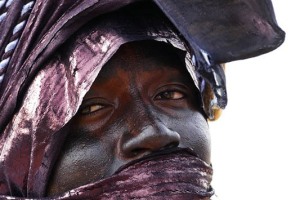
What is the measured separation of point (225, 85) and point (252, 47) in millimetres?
188

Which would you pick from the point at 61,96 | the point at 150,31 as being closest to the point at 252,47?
the point at 150,31

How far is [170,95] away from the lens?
271 cm

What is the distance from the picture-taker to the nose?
2.50 meters

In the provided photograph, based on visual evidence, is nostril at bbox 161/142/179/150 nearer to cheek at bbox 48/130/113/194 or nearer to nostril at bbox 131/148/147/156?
nostril at bbox 131/148/147/156

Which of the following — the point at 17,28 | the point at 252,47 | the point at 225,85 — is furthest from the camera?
the point at 17,28

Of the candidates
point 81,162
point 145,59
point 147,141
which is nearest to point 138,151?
point 147,141

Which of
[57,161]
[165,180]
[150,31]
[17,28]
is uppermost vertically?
[17,28]

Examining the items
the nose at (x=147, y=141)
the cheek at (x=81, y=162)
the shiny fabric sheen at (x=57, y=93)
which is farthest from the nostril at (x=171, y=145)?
the shiny fabric sheen at (x=57, y=93)

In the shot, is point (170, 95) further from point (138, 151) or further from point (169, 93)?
point (138, 151)

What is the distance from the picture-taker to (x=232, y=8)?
2.32 m

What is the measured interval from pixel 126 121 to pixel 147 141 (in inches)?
4.3

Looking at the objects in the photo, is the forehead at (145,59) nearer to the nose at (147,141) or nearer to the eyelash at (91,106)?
the eyelash at (91,106)

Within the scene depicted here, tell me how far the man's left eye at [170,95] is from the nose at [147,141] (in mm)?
159

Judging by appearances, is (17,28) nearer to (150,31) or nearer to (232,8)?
(150,31)
